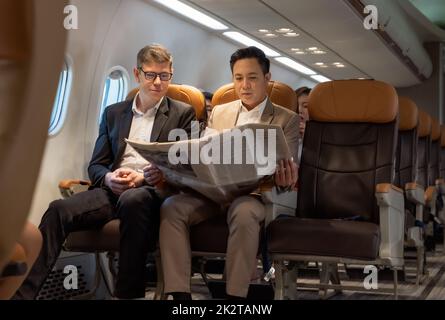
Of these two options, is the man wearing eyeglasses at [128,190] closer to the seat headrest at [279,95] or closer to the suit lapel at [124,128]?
the suit lapel at [124,128]

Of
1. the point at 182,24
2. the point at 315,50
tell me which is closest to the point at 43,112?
the point at 182,24

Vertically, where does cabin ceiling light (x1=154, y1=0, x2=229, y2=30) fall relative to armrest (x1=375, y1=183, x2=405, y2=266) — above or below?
above

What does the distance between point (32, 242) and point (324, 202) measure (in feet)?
9.87

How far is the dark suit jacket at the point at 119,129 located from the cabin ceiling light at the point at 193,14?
2.41 metres

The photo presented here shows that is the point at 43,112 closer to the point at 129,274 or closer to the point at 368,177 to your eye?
the point at 129,274

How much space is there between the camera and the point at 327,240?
349 centimetres

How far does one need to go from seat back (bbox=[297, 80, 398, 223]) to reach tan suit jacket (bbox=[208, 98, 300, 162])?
0.89 feet

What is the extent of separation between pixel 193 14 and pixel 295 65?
15.0ft

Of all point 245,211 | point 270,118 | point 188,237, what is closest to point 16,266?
point 245,211

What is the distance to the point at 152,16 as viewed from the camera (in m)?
6.51

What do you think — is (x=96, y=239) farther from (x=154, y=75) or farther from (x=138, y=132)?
(x=154, y=75)

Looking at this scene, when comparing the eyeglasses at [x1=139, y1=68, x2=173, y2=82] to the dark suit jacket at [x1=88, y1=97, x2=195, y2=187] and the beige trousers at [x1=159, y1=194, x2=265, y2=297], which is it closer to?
the dark suit jacket at [x1=88, y1=97, x2=195, y2=187]

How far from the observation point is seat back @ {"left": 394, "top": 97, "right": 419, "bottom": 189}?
6.12m

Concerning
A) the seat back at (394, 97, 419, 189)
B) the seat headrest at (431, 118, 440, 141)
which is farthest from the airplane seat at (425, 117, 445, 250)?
the seat back at (394, 97, 419, 189)
